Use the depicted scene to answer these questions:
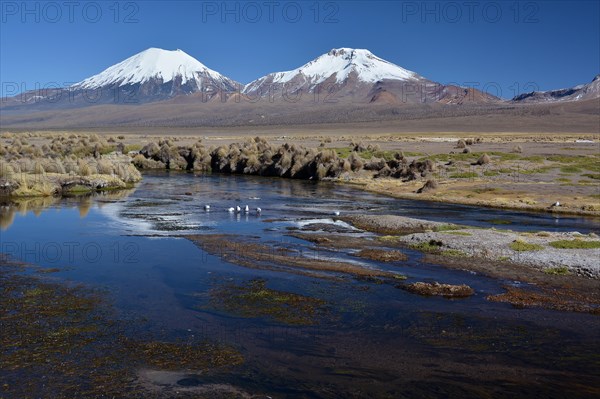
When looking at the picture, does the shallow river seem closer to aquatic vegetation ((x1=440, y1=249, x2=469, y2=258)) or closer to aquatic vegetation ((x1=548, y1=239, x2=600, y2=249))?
aquatic vegetation ((x1=440, y1=249, x2=469, y2=258))

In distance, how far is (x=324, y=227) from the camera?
27250 millimetres

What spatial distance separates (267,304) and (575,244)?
40.5 feet

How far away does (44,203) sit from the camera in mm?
33594

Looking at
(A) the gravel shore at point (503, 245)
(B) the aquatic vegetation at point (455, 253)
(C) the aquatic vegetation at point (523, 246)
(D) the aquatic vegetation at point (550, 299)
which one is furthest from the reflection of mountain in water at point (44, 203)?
(D) the aquatic vegetation at point (550, 299)

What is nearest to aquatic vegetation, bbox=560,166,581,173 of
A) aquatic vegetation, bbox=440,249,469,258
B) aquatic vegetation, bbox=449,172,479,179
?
aquatic vegetation, bbox=449,172,479,179

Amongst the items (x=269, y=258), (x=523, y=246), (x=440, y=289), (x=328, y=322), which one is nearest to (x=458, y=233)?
(x=523, y=246)

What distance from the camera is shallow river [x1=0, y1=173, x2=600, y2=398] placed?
1139 centimetres

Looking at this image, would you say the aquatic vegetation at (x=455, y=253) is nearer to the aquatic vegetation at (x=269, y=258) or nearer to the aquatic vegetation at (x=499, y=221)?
the aquatic vegetation at (x=269, y=258)

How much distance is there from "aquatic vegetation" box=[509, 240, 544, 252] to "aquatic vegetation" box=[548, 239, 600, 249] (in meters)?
0.65

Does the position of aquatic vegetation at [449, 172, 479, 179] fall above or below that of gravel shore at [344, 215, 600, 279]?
above

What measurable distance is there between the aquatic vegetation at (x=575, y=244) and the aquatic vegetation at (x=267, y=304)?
10.4m

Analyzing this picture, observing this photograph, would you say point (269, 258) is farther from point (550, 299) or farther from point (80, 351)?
point (80, 351)

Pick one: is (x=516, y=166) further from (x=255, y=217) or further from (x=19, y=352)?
(x=19, y=352)

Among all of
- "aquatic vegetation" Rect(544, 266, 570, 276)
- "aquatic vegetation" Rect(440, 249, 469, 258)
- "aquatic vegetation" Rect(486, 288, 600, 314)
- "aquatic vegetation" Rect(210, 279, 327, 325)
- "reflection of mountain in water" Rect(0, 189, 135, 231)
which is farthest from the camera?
"reflection of mountain in water" Rect(0, 189, 135, 231)
